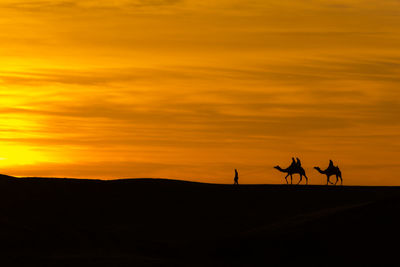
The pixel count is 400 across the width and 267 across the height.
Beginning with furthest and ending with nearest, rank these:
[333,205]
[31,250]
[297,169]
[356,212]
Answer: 1. [297,169]
2. [333,205]
3. [356,212]
4. [31,250]

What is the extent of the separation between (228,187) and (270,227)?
47.2 ft

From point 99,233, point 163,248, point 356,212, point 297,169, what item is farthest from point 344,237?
point 297,169

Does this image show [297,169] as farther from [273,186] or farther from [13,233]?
[13,233]

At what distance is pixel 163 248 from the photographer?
4144 centimetres

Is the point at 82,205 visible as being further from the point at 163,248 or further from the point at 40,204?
A: the point at 163,248

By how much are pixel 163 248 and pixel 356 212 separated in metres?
7.61

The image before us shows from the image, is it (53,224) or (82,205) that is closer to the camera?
(53,224)

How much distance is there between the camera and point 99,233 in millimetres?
44344

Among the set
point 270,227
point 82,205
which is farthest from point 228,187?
point 270,227

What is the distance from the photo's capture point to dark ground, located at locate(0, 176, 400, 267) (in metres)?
38.7

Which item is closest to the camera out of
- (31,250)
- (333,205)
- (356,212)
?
(31,250)

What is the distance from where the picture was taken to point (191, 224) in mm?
49406

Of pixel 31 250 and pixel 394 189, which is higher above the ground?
pixel 394 189

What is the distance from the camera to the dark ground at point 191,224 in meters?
38.7
